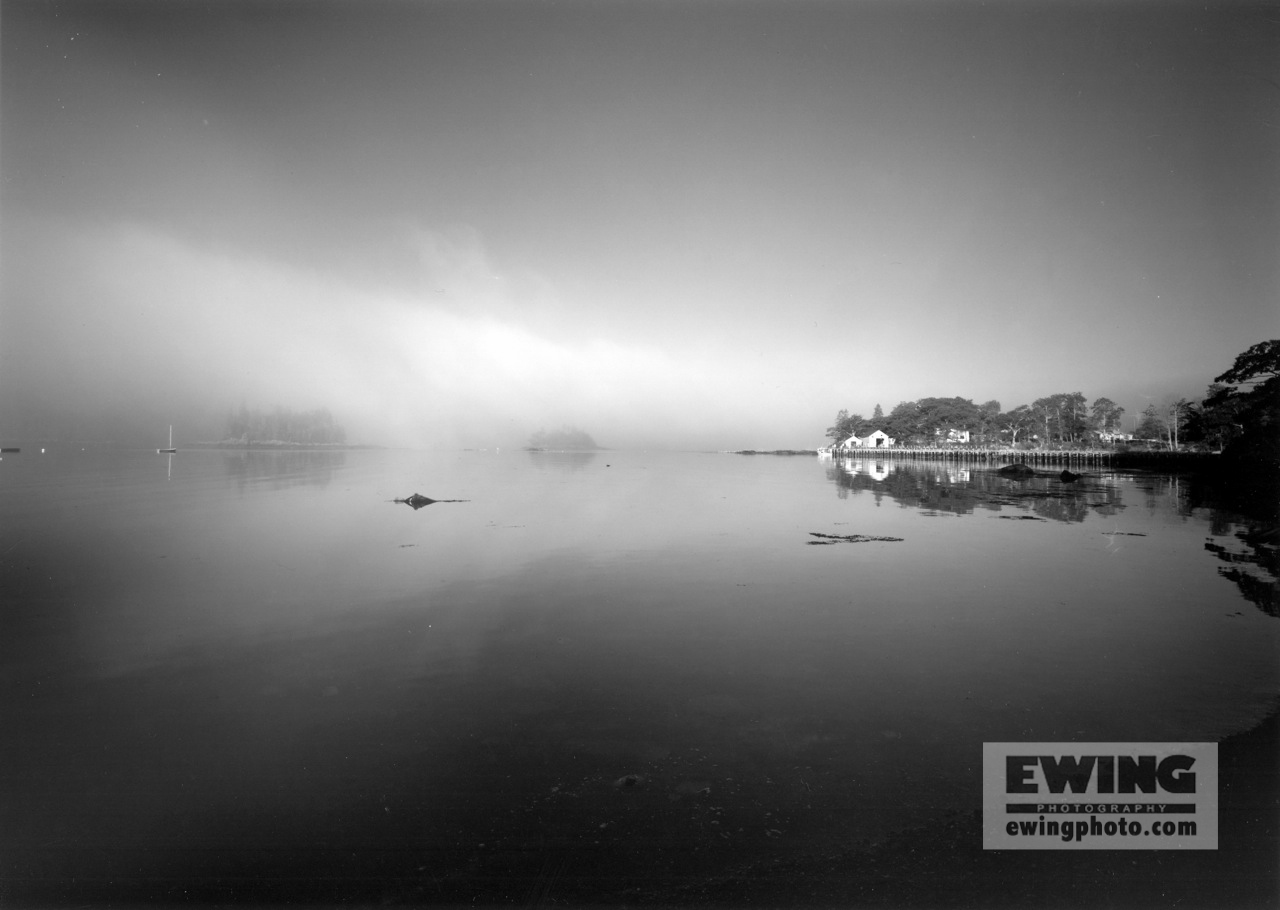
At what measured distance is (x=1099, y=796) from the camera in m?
4.11

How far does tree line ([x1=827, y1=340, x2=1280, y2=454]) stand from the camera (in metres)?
37.0

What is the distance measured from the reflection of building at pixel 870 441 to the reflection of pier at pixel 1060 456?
942cm

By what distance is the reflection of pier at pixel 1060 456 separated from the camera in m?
64.9

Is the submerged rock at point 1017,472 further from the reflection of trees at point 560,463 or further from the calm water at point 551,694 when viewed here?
the reflection of trees at point 560,463

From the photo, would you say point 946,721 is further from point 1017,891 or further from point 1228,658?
point 1228,658

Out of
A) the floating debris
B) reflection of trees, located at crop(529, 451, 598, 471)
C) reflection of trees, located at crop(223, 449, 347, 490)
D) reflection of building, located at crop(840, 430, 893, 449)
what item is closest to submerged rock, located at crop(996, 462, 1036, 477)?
the floating debris

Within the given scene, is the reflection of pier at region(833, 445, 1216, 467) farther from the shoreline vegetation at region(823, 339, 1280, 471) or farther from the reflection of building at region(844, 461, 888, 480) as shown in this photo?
the reflection of building at region(844, 461, 888, 480)

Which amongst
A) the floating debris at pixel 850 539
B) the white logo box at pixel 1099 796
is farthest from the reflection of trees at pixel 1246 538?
the white logo box at pixel 1099 796

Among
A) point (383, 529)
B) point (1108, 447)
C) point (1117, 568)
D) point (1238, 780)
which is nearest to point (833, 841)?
point (1238, 780)

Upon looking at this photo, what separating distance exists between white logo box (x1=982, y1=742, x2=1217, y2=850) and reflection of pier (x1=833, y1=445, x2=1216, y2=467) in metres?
74.4

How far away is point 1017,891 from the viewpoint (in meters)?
3.33

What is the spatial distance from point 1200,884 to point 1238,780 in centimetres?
139

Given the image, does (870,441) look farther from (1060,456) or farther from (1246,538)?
(1246,538)

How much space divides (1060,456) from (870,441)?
221ft
